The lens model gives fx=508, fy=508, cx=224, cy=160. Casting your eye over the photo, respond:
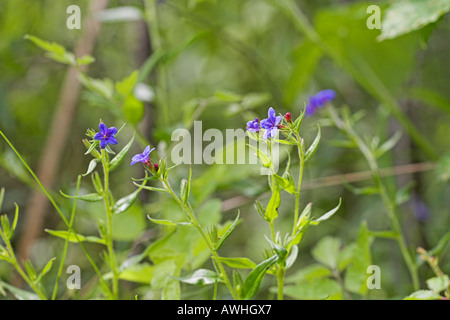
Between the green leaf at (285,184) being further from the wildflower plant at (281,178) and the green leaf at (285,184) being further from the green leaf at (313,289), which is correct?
the green leaf at (313,289)

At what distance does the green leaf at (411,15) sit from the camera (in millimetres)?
683

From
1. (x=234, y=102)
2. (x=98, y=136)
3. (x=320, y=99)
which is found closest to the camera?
(x=98, y=136)

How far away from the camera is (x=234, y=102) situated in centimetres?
108

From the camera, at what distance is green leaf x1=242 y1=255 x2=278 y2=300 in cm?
48

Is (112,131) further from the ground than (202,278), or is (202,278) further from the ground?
(112,131)

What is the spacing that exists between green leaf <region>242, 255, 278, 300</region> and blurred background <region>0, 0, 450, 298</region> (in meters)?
0.14

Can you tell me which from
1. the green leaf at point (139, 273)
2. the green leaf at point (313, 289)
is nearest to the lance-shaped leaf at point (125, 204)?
the green leaf at point (139, 273)

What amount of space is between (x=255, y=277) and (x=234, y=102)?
62cm

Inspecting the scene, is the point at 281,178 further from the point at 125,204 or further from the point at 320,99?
the point at 320,99

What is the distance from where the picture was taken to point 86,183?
1.30 metres

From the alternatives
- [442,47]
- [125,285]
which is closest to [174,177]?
[125,285]

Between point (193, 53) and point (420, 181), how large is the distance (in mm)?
771

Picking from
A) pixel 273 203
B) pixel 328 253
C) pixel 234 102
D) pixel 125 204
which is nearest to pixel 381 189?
pixel 328 253

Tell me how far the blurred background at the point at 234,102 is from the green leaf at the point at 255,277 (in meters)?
0.14
